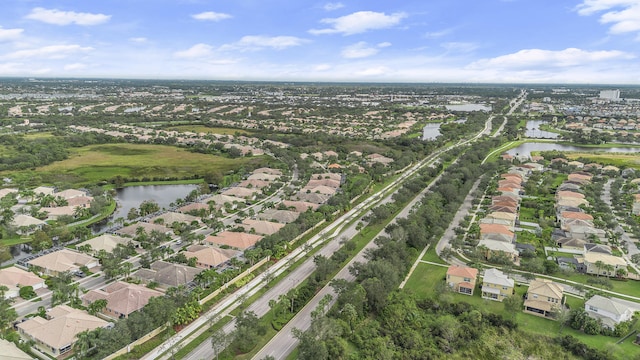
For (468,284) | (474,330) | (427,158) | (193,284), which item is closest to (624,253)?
(468,284)

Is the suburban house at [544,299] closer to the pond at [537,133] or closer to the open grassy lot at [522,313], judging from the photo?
the open grassy lot at [522,313]

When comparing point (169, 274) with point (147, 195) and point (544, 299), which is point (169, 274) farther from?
point (147, 195)

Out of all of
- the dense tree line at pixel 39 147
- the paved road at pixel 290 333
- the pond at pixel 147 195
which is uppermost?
the dense tree line at pixel 39 147

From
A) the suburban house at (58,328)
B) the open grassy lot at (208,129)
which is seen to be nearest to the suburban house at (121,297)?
the suburban house at (58,328)

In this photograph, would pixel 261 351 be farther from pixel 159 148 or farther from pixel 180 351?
pixel 159 148

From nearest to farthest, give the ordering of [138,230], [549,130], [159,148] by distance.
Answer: [138,230], [159,148], [549,130]

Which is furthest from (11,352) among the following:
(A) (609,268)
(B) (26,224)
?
(A) (609,268)
